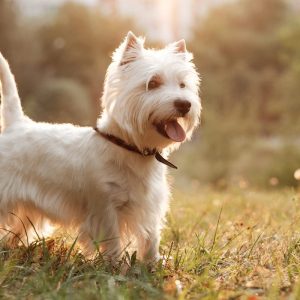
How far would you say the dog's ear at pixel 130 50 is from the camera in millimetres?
3455

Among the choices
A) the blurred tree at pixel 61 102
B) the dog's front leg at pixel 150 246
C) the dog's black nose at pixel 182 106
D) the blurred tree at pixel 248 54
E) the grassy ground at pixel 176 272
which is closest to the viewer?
the grassy ground at pixel 176 272

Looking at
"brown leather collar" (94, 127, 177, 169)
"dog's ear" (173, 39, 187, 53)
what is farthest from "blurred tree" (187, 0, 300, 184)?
"brown leather collar" (94, 127, 177, 169)

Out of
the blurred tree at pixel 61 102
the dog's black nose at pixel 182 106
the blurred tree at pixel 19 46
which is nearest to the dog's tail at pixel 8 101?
the dog's black nose at pixel 182 106

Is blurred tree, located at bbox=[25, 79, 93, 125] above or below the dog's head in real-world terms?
above

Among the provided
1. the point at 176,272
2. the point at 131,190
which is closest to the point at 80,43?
the point at 131,190

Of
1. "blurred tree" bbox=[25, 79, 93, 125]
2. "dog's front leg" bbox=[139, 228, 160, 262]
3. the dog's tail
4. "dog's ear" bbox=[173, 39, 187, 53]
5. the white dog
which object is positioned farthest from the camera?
"blurred tree" bbox=[25, 79, 93, 125]

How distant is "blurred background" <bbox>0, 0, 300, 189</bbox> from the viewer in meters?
17.1

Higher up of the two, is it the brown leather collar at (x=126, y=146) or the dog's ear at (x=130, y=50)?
the dog's ear at (x=130, y=50)

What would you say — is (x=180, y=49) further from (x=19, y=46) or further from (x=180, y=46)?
(x=19, y=46)

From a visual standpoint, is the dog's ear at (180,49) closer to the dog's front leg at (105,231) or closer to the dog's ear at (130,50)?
the dog's ear at (130,50)

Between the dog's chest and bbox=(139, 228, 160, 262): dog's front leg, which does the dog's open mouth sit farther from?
bbox=(139, 228, 160, 262): dog's front leg

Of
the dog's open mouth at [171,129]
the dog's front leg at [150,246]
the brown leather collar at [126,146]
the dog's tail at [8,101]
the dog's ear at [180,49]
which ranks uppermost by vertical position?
the dog's ear at [180,49]

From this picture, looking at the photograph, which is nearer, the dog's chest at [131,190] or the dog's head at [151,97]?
the dog's head at [151,97]

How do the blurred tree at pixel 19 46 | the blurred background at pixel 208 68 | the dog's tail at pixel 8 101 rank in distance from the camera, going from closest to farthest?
the dog's tail at pixel 8 101
the blurred background at pixel 208 68
the blurred tree at pixel 19 46
